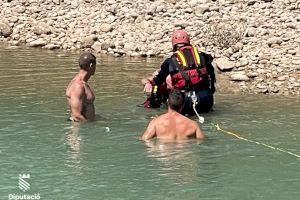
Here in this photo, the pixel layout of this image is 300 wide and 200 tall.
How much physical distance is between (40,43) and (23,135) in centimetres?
954

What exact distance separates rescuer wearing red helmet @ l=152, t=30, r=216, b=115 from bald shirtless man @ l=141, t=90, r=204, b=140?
1.74 meters

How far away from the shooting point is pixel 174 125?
8859 mm

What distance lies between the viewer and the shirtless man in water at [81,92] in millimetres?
9789

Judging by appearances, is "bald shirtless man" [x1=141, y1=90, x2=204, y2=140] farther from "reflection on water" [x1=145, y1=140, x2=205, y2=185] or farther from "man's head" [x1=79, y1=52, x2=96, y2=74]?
"man's head" [x1=79, y1=52, x2=96, y2=74]

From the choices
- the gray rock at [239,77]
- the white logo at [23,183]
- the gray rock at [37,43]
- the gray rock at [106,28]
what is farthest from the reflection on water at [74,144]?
the gray rock at [106,28]

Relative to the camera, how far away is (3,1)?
73.7 ft

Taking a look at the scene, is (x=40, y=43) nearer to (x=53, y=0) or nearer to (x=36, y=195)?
(x=53, y=0)

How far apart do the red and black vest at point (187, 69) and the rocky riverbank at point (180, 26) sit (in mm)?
2885

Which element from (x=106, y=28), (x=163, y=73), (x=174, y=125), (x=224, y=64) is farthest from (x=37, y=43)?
(x=174, y=125)

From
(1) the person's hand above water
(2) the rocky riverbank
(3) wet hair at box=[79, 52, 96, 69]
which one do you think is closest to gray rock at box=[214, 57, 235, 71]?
(2) the rocky riverbank

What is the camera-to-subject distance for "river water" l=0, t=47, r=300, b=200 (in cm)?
721

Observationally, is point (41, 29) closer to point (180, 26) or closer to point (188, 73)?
point (180, 26)

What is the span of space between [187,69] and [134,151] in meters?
2.34

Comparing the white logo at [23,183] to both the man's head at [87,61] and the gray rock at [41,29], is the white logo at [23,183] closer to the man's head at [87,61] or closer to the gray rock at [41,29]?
the man's head at [87,61]
